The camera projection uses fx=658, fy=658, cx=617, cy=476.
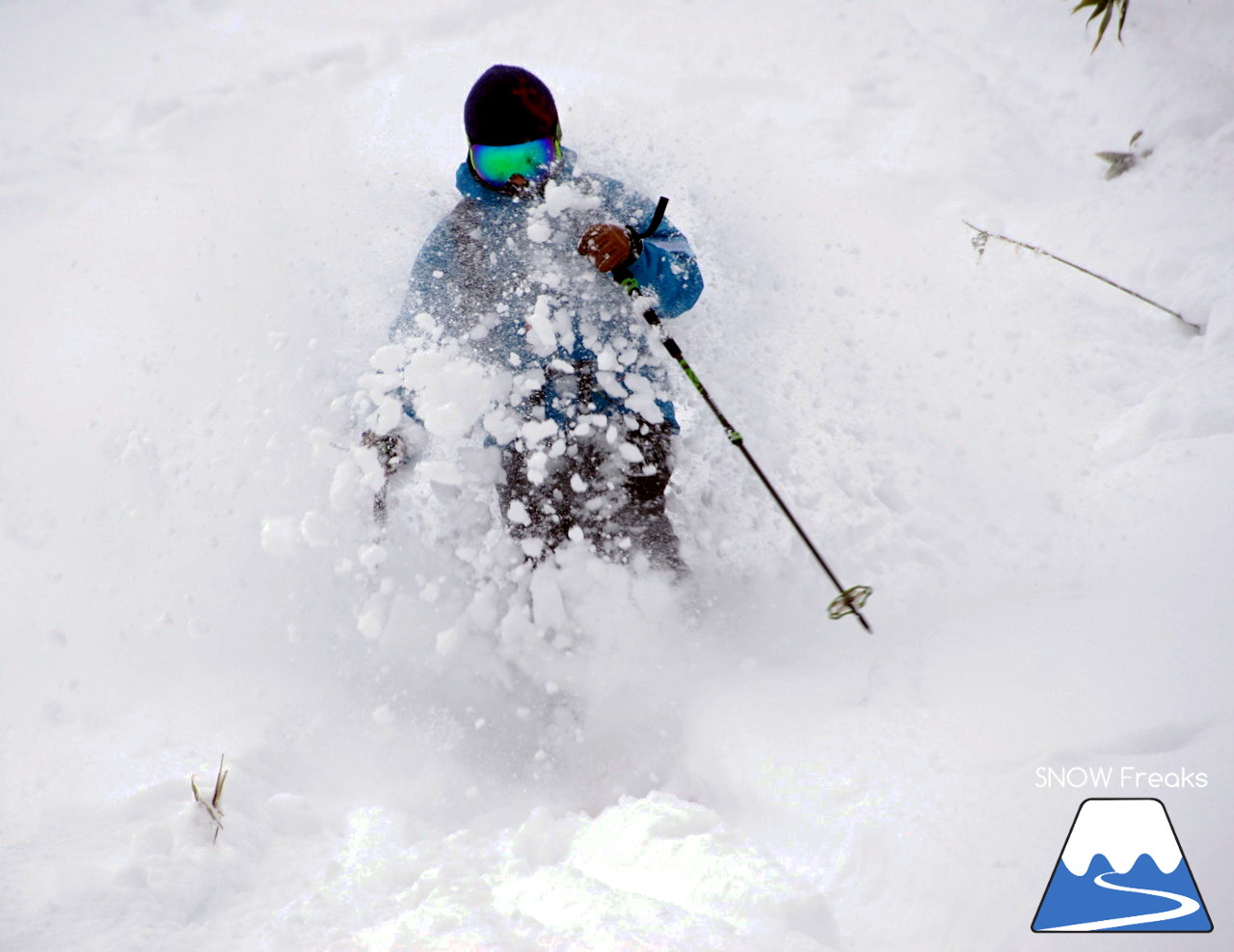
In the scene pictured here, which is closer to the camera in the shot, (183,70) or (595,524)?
(595,524)

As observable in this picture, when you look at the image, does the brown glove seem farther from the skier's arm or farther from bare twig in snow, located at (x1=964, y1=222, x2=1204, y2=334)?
bare twig in snow, located at (x1=964, y1=222, x2=1204, y2=334)

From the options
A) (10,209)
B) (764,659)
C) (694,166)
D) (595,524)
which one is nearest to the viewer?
(764,659)

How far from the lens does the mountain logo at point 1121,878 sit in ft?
4.21

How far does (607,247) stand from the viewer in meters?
2.27

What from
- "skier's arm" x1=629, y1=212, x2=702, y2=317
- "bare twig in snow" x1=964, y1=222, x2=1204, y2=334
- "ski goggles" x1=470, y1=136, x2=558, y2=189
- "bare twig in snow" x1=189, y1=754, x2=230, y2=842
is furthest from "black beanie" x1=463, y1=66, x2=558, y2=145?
"bare twig in snow" x1=964, y1=222, x2=1204, y2=334

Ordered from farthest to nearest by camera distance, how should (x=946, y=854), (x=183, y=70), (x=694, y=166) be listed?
(x=183, y=70) → (x=694, y=166) → (x=946, y=854)

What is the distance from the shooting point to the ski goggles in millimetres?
2402

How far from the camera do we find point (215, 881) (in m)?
1.61

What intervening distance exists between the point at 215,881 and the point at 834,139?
181 inches

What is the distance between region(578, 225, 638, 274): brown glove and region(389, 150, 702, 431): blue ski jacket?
223 mm

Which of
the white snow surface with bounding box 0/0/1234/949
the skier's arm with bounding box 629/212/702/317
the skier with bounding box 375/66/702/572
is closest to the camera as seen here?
the white snow surface with bounding box 0/0/1234/949

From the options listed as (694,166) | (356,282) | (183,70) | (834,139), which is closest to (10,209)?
(183,70)

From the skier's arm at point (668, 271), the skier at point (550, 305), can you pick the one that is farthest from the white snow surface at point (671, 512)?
the skier's arm at point (668, 271)

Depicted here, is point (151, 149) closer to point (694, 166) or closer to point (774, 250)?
point (694, 166)
